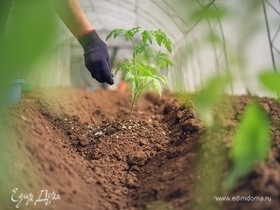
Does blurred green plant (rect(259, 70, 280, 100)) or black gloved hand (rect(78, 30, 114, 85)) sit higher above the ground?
black gloved hand (rect(78, 30, 114, 85))

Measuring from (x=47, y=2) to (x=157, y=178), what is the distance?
2.50ft

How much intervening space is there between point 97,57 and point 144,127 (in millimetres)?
365

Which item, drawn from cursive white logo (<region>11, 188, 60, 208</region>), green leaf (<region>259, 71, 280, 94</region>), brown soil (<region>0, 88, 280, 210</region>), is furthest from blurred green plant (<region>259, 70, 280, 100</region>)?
cursive white logo (<region>11, 188, 60, 208</region>)

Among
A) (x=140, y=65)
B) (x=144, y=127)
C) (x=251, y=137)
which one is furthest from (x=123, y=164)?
(x=251, y=137)

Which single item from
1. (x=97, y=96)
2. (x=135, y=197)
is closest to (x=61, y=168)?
(x=135, y=197)

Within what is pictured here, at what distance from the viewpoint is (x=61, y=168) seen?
0.98 metres

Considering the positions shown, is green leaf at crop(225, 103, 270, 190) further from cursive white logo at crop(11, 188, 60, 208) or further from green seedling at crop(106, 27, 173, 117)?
green seedling at crop(106, 27, 173, 117)

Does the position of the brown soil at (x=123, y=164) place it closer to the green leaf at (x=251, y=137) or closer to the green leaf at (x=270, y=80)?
the green leaf at (x=251, y=137)

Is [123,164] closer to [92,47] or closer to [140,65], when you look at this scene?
[92,47]

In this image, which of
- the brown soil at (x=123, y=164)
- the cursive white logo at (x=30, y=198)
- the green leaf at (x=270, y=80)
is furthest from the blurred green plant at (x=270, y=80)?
the cursive white logo at (x=30, y=198)

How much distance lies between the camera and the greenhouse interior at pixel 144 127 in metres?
0.52

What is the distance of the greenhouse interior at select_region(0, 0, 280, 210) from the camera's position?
1.71 ft

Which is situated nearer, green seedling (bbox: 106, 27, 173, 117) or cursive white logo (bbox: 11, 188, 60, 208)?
cursive white logo (bbox: 11, 188, 60, 208)

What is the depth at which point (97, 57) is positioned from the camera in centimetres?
141
